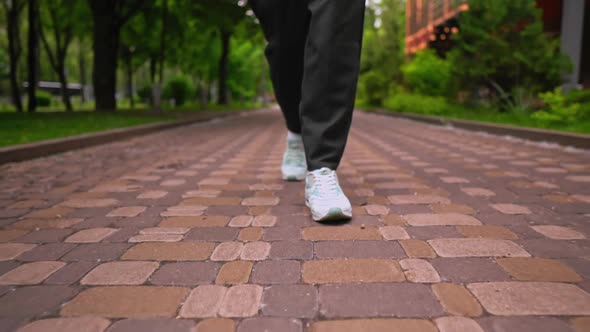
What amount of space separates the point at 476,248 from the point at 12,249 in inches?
83.3

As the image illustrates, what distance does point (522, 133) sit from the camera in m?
7.14

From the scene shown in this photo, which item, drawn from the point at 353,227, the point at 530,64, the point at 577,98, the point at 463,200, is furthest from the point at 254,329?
the point at 530,64

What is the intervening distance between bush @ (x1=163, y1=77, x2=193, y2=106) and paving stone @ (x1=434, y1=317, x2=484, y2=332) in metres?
30.3

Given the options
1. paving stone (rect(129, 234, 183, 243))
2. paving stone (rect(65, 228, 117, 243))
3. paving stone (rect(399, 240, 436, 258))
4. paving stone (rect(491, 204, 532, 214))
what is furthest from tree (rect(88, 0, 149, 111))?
paving stone (rect(399, 240, 436, 258))

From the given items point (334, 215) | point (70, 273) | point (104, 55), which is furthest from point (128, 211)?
point (104, 55)

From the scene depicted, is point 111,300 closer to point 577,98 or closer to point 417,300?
point 417,300

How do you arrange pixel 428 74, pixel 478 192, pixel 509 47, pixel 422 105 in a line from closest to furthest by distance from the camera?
pixel 478 192 → pixel 509 47 → pixel 422 105 → pixel 428 74

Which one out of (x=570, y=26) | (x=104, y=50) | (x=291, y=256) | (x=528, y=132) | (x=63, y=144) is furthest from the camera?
(x=104, y=50)

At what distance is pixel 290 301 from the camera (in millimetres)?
1502

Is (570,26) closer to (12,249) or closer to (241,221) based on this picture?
(241,221)

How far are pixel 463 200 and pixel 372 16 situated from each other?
161 feet

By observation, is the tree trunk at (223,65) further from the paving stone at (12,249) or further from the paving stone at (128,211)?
the paving stone at (12,249)

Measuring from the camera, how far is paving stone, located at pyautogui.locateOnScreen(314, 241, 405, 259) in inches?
75.2

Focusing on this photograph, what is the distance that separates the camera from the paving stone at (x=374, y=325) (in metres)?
1.33
